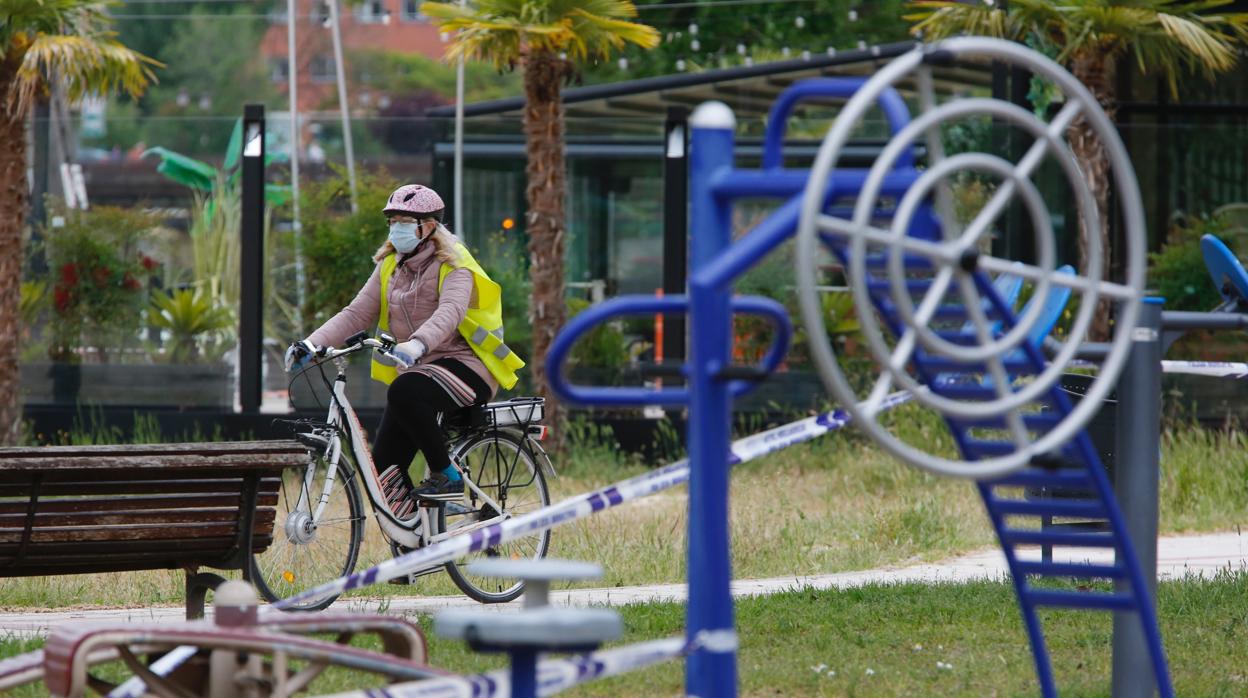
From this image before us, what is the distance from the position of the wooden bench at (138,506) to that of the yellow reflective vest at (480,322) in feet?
4.00

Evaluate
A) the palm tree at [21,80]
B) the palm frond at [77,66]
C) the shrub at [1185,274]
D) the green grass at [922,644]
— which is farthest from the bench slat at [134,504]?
the shrub at [1185,274]

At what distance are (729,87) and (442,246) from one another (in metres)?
13.0

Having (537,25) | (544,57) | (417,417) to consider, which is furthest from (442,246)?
(544,57)

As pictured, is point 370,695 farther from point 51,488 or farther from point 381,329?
point 381,329

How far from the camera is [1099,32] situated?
523 inches

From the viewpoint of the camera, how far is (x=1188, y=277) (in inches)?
564

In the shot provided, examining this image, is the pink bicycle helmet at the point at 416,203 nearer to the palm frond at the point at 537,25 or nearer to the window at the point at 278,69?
the palm frond at the point at 537,25

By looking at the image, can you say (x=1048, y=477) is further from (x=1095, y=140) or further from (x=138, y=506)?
(x=1095, y=140)

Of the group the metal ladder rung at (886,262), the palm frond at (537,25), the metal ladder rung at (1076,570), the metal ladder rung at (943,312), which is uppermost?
the palm frond at (537,25)

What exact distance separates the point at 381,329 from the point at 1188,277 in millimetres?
9129

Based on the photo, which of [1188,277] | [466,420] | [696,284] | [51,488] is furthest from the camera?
[1188,277]

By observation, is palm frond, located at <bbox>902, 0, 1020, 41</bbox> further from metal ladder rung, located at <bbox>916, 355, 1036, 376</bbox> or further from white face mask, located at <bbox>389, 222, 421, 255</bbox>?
metal ladder rung, located at <bbox>916, 355, 1036, 376</bbox>

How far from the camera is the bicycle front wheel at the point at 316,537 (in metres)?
6.91

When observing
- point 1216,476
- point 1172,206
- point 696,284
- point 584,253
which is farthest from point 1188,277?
point 696,284
